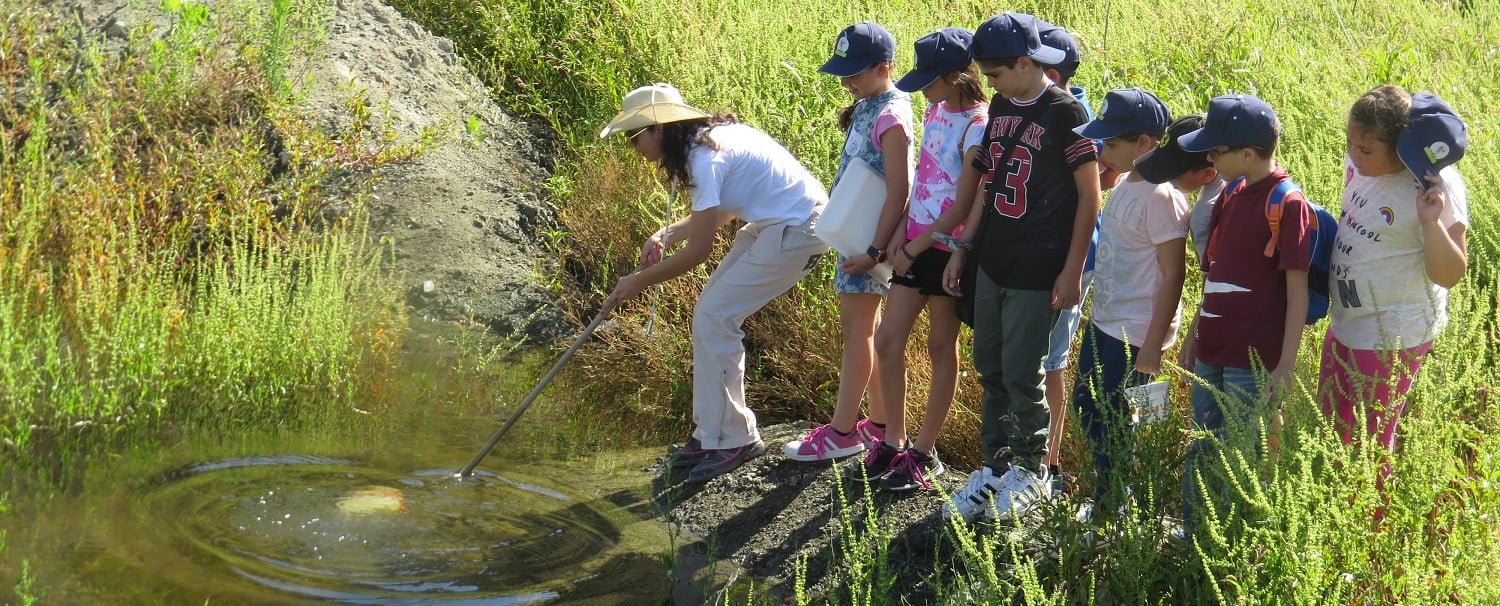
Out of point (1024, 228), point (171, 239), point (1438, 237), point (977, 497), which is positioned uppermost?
point (1438, 237)

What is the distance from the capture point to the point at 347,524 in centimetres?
454

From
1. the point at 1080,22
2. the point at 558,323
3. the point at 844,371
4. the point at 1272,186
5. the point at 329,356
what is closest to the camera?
the point at 1272,186

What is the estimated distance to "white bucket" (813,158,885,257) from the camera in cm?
448

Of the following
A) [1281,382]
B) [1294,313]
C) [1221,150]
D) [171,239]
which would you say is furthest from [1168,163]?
[171,239]

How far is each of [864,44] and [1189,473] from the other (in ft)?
5.83

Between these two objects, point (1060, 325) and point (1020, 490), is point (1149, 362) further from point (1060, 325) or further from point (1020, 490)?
point (1020, 490)

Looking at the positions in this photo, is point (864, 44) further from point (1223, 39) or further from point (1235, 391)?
point (1223, 39)

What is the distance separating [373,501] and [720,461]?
1.28 metres

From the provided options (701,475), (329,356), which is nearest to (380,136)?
(329,356)

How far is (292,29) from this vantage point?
27.6 ft

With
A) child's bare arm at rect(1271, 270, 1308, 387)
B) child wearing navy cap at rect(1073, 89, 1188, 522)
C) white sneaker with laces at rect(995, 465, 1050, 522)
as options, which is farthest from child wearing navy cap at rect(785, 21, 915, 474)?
child's bare arm at rect(1271, 270, 1308, 387)

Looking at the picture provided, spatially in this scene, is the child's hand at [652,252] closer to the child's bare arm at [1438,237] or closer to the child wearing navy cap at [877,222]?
the child wearing navy cap at [877,222]

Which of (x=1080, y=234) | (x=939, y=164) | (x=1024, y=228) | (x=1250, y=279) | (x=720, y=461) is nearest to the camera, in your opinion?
(x=1250, y=279)

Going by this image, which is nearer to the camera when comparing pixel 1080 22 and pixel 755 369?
pixel 755 369
